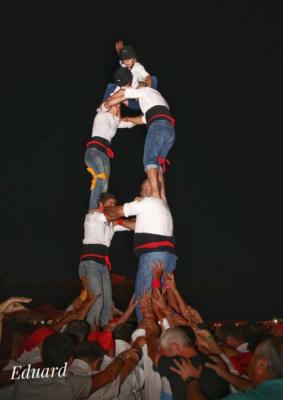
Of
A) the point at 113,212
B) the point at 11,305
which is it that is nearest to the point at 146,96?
the point at 113,212

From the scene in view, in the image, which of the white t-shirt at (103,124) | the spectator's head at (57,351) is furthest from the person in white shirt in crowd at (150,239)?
the white t-shirt at (103,124)

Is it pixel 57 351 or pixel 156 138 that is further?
pixel 156 138

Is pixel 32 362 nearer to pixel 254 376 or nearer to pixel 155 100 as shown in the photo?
pixel 254 376

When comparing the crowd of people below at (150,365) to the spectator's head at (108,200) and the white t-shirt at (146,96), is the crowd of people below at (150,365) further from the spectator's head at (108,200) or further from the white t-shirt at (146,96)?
the white t-shirt at (146,96)

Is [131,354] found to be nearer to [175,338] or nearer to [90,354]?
[90,354]

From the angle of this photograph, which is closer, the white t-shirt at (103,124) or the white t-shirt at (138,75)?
the white t-shirt at (138,75)

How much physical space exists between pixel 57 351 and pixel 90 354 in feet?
0.87

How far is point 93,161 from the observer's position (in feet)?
19.5

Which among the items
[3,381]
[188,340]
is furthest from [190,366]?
[3,381]

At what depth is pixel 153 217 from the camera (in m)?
4.33

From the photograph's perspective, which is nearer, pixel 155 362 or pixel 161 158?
pixel 155 362

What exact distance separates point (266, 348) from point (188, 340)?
1.62ft

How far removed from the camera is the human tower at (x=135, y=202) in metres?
4.32

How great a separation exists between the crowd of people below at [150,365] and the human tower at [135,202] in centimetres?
49
